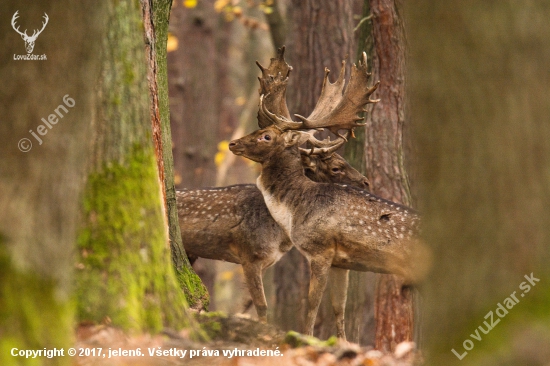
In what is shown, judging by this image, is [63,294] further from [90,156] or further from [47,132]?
[90,156]

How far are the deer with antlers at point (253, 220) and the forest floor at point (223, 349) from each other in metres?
2.88

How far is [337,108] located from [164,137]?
2.33 meters

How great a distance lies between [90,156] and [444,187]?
2.75 meters

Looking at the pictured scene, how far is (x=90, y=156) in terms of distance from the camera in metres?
5.17

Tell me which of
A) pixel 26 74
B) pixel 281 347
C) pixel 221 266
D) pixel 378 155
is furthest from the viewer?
pixel 221 266

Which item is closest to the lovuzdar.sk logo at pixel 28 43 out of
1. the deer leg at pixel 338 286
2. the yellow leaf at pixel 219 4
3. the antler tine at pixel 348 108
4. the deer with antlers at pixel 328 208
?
the deer with antlers at pixel 328 208

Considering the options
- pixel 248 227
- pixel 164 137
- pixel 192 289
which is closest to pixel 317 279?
pixel 248 227

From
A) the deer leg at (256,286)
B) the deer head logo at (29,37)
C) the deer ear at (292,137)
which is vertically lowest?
the deer leg at (256,286)

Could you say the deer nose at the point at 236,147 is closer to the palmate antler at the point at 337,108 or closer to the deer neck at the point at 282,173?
the deer neck at the point at 282,173

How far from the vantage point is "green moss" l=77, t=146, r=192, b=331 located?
4.90 metres

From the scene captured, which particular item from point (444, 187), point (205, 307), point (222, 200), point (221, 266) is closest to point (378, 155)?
point (222, 200)

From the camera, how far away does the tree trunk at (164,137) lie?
6.62m

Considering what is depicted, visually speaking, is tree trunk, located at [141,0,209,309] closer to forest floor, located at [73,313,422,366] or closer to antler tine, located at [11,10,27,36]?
forest floor, located at [73,313,422,366]

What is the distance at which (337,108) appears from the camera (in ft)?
28.5
